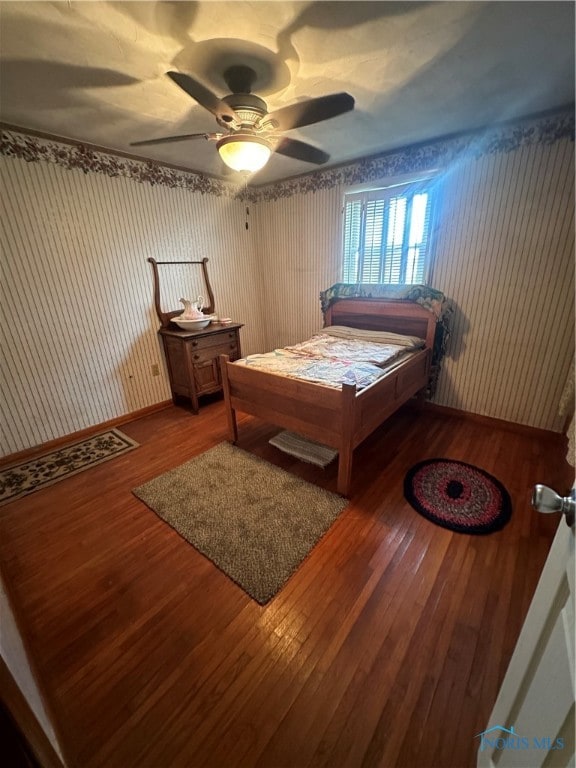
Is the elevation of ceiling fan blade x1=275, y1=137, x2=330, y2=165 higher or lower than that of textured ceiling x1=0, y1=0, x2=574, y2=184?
lower

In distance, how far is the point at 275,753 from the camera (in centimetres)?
100

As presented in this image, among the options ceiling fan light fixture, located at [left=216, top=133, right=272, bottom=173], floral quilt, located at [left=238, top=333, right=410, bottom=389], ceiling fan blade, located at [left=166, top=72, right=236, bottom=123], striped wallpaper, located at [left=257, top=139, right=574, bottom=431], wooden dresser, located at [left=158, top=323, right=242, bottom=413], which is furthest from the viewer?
wooden dresser, located at [left=158, top=323, right=242, bottom=413]

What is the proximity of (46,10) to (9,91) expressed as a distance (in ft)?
2.80

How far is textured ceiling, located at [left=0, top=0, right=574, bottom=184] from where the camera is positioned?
129 cm

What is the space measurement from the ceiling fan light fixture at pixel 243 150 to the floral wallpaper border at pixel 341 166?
1733 mm

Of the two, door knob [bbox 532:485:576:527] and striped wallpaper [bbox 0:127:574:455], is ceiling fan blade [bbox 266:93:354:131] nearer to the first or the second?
door knob [bbox 532:485:576:527]

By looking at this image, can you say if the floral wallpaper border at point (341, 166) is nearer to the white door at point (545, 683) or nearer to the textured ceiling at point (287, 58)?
the textured ceiling at point (287, 58)

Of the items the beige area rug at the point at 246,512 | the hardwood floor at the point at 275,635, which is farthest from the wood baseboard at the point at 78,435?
the beige area rug at the point at 246,512

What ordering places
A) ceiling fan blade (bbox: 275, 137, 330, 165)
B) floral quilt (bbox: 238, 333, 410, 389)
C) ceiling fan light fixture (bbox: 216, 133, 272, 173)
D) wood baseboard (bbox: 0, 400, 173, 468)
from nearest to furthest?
ceiling fan light fixture (bbox: 216, 133, 272, 173) → ceiling fan blade (bbox: 275, 137, 330, 165) → floral quilt (bbox: 238, 333, 410, 389) → wood baseboard (bbox: 0, 400, 173, 468)

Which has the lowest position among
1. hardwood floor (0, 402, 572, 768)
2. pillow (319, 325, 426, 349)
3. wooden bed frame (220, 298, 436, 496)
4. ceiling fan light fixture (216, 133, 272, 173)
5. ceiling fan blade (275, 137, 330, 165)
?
Result: hardwood floor (0, 402, 572, 768)

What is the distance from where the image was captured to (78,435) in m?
2.88

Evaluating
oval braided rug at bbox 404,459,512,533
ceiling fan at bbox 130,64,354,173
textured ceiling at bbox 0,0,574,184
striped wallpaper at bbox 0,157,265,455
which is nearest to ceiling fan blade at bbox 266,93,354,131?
ceiling fan at bbox 130,64,354,173

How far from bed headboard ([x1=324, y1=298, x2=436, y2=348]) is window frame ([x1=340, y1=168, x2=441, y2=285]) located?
25 cm

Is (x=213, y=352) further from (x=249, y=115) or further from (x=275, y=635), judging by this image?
(x=275, y=635)
